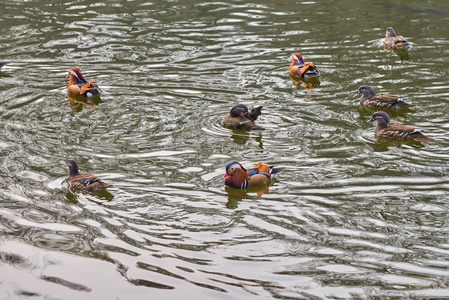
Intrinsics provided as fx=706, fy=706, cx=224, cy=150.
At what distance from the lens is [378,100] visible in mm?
14305

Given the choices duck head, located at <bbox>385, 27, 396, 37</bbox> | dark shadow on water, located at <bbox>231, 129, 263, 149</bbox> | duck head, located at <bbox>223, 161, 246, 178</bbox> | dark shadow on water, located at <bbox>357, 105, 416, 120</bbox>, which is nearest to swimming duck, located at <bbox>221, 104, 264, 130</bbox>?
dark shadow on water, located at <bbox>231, 129, 263, 149</bbox>

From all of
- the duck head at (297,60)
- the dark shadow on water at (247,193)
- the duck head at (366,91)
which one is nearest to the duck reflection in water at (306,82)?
the duck head at (297,60)

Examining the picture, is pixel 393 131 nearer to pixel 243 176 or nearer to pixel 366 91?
pixel 366 91

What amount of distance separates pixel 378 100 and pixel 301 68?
2287mm

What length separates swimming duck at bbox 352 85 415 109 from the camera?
14164mm

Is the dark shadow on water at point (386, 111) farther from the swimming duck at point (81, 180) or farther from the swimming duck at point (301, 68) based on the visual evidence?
the swimming duck at point (81, 180)

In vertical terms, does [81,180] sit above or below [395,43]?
below

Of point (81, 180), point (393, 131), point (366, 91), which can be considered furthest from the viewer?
point (366, 91)

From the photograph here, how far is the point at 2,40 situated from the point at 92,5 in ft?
13.1

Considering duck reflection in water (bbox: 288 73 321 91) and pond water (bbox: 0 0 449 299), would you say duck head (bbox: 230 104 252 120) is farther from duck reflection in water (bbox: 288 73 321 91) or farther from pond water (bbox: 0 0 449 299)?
duck reflection in water (bbox: 288 73 321 91)

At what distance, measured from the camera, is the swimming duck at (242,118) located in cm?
1319

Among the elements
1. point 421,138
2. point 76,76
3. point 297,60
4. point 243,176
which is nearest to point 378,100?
point 421,138

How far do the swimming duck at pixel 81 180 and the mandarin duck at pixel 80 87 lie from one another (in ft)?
14.5

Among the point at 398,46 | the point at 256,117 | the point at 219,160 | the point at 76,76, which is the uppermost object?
the point at 398,46
